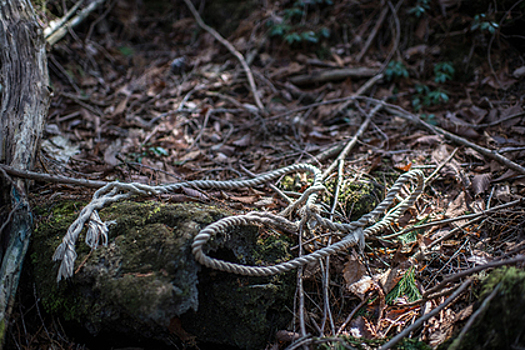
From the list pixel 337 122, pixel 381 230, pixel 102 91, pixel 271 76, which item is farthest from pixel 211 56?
pixel 381 230

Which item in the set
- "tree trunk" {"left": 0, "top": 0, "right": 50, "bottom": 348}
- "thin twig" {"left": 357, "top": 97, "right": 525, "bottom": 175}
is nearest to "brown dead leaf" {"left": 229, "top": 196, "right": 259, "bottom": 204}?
"tree trunk" {"left": 0, "top": 0, "right": 50, "bottom": 348}

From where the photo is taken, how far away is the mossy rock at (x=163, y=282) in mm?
1377

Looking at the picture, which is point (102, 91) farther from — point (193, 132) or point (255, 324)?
point (255, 324)

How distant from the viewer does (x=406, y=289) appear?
164cm

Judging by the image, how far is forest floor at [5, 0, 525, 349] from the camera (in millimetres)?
1682

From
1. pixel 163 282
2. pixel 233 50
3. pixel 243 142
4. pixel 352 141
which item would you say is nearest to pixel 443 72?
pixel 352 141

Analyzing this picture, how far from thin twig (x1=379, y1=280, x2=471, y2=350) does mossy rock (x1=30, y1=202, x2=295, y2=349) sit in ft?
1.64

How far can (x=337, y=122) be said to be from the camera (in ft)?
10.7

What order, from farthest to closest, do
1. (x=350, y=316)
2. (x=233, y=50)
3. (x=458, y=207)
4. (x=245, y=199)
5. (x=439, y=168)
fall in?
1. (x=233, y=50)
2. (x=439, y=168)
3. (x=245, y=199)
4. (x=458, y=207)
5. (x=350, y=316)

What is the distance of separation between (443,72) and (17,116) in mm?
3626

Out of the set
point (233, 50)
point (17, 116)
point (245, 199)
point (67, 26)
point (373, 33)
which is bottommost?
point (245, 199)

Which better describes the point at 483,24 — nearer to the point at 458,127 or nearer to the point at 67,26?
the point at 458,127

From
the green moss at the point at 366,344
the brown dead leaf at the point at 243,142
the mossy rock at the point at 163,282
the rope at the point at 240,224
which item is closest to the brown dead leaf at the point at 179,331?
the mossy rock at the point at 163,282

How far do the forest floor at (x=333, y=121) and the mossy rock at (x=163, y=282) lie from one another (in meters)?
0.15
